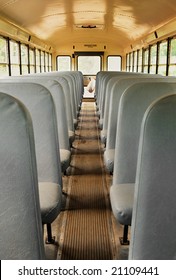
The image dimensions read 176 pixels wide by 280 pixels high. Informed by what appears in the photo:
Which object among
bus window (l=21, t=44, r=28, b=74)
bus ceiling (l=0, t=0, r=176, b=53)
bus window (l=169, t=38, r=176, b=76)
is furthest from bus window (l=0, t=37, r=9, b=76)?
bus window (l=169, t=38, r=176, b=76)

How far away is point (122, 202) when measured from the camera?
6.23 feet

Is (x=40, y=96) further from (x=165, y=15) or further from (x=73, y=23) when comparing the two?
(x=73, y=23)

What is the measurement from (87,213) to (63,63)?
46.7 feet

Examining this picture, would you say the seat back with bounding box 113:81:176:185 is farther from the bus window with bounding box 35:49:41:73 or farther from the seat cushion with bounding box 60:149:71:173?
the bus window with bounding box 35:49:41:73

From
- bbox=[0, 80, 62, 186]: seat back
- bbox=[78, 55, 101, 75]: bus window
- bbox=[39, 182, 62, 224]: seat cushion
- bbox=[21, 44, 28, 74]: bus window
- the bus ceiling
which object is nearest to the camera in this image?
bbox=[39, 182, 62, 224]: seat cushion

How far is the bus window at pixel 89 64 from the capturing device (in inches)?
638

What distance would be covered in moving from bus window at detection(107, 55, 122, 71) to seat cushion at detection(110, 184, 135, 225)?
48.7ft

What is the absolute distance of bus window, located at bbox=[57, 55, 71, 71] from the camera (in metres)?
16.4

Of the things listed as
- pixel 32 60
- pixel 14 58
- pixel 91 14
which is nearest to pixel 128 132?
pixel 14 58

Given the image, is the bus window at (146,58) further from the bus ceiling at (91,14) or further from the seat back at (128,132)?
the seat back at (128,132)

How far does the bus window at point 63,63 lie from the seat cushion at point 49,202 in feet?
48.3

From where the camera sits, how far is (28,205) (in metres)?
1.22

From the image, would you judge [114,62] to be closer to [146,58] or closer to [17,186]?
[146,58]
